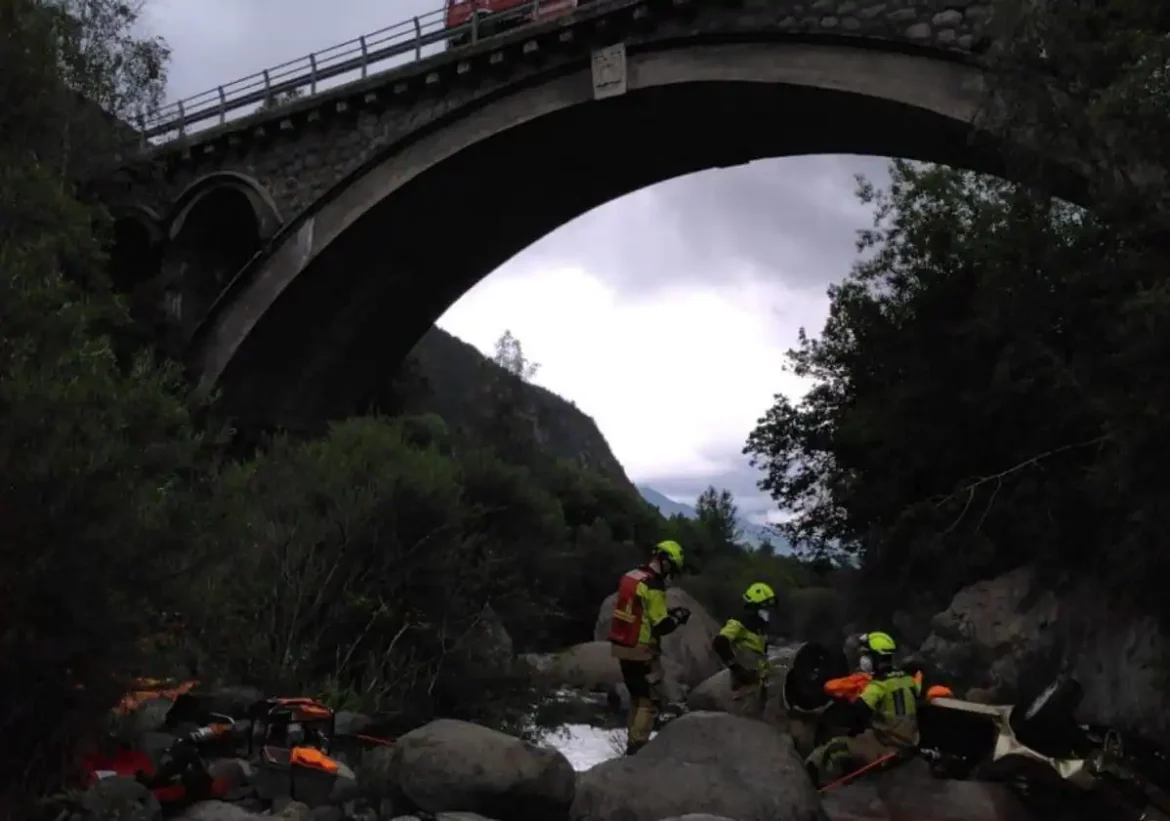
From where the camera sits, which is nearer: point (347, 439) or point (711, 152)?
point (347, 439)

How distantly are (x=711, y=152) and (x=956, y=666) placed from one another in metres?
11.1

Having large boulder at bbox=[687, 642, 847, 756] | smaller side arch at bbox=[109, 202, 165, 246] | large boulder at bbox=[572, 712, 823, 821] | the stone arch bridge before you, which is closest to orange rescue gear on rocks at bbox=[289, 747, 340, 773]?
large boulder at bbox=[572, 712, 823, 821]

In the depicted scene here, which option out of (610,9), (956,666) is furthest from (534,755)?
(610,9)

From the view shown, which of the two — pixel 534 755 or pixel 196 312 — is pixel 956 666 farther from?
pixel 196 312

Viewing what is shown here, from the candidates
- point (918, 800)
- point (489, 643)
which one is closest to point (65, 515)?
point (918, 800)

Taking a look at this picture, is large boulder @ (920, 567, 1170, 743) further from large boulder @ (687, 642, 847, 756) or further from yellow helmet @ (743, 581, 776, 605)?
yellow helmet @ (743, 581, 776, 605)

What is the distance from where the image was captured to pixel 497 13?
19438mm

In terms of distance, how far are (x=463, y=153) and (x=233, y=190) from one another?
638 cm

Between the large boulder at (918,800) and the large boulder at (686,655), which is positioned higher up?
the large boulder at (686,655)

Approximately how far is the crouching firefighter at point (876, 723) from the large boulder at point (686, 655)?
5.88 meters

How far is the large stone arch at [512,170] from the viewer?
15.7m

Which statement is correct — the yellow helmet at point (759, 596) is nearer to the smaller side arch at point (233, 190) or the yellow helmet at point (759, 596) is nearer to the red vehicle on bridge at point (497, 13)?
the red vehicle on bridge at point (497, 13)

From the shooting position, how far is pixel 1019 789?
311 inches

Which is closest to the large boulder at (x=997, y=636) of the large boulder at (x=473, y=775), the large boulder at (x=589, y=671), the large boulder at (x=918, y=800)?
the large boulder at (x=918, y=800)
